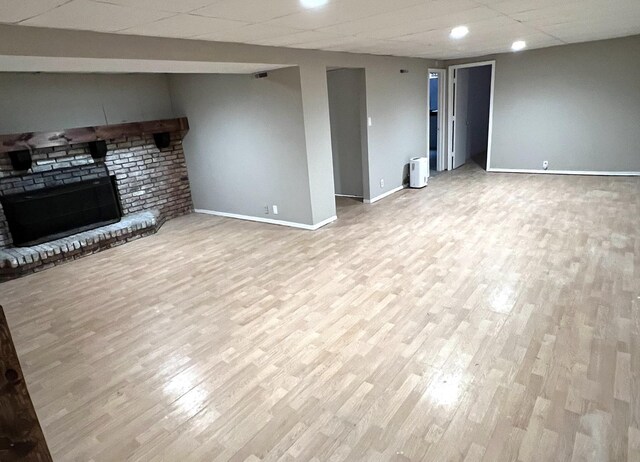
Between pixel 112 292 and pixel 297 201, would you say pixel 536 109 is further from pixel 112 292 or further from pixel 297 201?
pixel 112 292

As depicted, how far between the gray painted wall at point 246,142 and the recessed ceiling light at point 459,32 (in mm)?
1801

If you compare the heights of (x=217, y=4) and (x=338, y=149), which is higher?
(x=217, y=4)

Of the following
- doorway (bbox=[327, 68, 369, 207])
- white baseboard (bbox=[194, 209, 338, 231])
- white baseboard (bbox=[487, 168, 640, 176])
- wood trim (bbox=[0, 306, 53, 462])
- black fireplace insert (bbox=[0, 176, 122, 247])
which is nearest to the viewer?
wood trim (bbox=[0, 306, 53, 462])

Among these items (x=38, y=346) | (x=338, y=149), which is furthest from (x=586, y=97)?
(x=38, y=346)

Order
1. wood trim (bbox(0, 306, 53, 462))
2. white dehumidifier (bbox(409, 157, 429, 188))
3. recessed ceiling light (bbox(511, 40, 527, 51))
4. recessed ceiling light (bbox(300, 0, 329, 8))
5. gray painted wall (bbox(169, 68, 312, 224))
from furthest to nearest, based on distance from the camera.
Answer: white dehumidifier (bbox(409, 157, 429, 188)) < recessed ceiling light (bbox(511, 40, 527, 51)) < gray painted wall (bbox(169, 68, 312, 224)) < recessed ceiling light (bbox(300, 0, 329, 8)) < wood trim (bbox(0, 306, 53, 462))

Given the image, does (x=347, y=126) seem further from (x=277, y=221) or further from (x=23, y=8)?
(x=23, y=8)

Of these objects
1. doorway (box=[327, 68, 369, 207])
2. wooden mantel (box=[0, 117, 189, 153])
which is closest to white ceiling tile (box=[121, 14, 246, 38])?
wooden mantel (box=[0, 117, 189, 153])

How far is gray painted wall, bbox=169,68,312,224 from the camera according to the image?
502 centimetres

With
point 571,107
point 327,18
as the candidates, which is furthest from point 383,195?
point 327,18

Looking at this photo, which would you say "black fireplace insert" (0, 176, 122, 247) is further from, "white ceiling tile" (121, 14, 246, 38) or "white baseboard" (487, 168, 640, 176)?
"white baseboard" (487, 168, 640, 176)

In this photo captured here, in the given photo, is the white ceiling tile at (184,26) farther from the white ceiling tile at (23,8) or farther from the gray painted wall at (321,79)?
the white ceiling tile at (23,8)

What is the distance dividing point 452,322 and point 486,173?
5.84 metres

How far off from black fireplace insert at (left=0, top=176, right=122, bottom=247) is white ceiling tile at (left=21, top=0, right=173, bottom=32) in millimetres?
2923

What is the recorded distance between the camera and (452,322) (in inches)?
113
